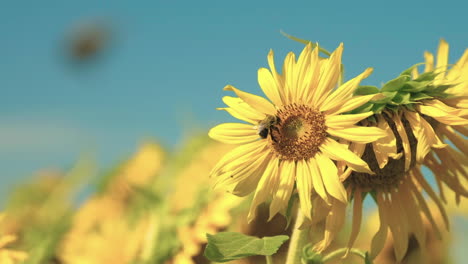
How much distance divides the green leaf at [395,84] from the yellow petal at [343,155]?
A: 0.42ft

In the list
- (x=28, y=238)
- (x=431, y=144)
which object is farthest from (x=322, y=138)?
(x=28, y=238)

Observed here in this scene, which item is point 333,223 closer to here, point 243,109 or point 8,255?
point 243,109

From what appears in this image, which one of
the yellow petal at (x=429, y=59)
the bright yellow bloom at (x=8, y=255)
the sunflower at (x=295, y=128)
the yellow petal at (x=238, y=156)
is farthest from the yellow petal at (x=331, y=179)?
the bright yellow bloom at (x=8, y=255)

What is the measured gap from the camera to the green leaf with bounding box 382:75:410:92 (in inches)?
39.9

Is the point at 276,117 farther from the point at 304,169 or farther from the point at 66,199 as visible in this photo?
the point at 66,199

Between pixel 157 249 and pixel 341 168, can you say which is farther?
pixel 157 249

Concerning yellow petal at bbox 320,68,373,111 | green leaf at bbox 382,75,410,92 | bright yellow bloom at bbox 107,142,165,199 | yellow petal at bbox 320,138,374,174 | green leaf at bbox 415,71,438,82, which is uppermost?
bright yellow bloom at bbox 107,142,165,199

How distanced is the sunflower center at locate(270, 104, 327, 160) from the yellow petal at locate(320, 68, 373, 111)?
0.09ft

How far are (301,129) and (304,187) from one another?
0.39 ft

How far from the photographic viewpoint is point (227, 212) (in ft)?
5.05

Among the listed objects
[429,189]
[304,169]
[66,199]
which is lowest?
[304,169]

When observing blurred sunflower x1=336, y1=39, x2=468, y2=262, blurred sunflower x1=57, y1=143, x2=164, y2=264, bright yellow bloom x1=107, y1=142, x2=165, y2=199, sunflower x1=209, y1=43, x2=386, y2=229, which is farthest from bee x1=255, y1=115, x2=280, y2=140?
bright yellow bloom x1=107, y1=142, x2=165, y2=199

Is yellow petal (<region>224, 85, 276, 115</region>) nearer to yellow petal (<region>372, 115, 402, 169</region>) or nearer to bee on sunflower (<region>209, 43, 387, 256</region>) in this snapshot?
bee on sunflower (<region>209, 43, 387, 256</region>)

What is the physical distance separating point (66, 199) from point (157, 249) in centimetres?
66
